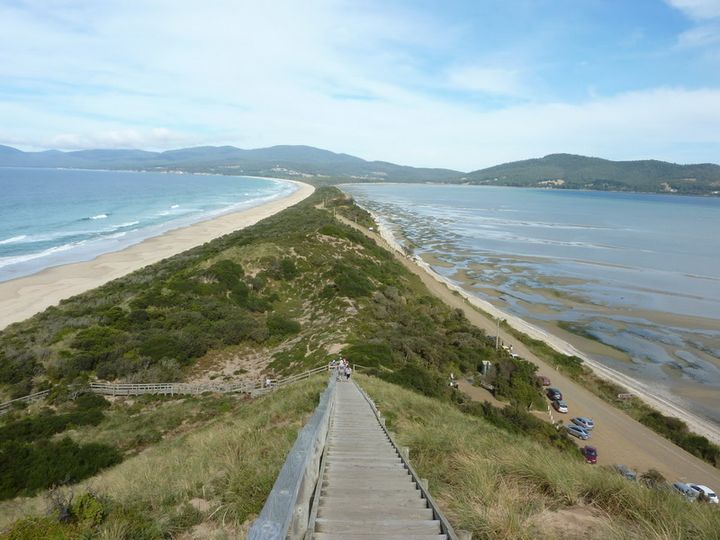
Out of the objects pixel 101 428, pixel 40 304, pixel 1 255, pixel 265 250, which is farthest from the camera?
pixel 1 255

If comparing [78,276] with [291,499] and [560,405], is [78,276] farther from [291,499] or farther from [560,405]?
[291,499]

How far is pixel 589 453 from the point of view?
62.7 feet

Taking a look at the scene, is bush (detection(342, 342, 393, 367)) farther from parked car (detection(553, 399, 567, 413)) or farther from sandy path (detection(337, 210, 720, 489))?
parked car (detection(553, 399, 567, 413))

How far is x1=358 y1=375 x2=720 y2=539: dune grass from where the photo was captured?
4020mm

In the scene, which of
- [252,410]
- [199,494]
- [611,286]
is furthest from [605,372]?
[199,494]

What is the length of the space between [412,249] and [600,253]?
35250mm

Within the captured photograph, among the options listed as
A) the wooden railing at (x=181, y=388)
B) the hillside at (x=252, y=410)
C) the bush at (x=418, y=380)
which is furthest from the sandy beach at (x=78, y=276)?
the bush at (x=418, y=380)

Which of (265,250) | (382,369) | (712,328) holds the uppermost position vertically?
(265,250)

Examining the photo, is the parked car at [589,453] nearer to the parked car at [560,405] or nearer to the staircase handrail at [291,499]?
the parked car at [560,405]

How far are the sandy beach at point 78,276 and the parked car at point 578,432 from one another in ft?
128

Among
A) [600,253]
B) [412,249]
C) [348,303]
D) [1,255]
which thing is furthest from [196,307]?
[600,253]

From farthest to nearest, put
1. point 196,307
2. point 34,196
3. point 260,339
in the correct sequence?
point 34,196
point 196,307
point 260,339

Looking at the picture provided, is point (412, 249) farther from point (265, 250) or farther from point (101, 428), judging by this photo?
point (101, 428)

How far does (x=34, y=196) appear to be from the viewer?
5000 inches
